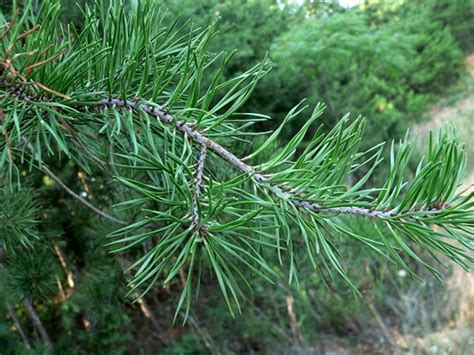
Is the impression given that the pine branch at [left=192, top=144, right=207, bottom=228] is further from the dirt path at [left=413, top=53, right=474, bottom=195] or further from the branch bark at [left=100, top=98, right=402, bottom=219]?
the dirt path at [left=413, top=53, right=474, bottom=195]

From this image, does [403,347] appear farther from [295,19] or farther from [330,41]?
[295,19]

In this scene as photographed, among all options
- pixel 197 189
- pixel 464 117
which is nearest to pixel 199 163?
pixel 197 189

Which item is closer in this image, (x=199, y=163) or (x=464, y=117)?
(x=199, y=163)

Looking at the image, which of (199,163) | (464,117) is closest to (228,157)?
(199,163)

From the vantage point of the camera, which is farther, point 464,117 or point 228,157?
point 464,117

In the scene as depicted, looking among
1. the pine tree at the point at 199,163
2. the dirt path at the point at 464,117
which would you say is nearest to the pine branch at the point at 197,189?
the pine tree at the point at 199,163

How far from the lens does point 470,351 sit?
2.69 meters

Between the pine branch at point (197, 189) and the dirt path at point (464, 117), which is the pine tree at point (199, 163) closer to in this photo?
the pine branch at point (197, 189)

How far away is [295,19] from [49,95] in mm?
3596

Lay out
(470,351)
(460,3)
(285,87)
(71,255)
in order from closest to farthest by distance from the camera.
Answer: (71,255) < (470,351) < (285,87) < (460,3)

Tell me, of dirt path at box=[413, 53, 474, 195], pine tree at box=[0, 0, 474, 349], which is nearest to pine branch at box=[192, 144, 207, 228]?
pine tree at box=[0, 0, 474, 349]

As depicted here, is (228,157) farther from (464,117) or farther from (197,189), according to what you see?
(464,117)

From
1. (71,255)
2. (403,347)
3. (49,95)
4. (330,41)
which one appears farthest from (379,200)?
(330,41)

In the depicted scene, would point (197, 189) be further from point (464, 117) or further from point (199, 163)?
point (464, 117)
